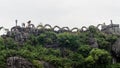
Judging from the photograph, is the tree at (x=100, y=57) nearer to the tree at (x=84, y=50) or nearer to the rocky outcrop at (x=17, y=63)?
the tree at (x=84, y=50)

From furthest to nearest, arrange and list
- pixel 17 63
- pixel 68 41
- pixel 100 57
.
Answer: pixel 68 41 < pixel 100 57 < pixel 17 63

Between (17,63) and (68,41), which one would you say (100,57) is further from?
(17,63)

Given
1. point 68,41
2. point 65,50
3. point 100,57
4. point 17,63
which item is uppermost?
point 68,41

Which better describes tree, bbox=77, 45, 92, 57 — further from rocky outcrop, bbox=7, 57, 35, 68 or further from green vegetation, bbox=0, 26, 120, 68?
rocky outcrop, bbox=7, 57, 35, 68

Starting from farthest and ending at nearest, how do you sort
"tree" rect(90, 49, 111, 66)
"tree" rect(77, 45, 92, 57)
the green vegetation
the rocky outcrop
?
1. "tree" rect(77, 45, 92, 57)
2. "tree" rect(90, 49, 111, 66)
3. the green vegetation
4. the rocky outcrop

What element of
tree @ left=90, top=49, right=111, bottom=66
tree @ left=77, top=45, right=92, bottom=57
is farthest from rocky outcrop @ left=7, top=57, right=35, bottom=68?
tree @ left=77, top=45, right=92, bottom=57

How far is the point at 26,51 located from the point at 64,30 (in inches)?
343

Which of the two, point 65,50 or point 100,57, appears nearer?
point 100,57

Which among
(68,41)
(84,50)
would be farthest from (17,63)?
(84,50)

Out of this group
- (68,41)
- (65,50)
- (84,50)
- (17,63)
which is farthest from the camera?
(68,41)

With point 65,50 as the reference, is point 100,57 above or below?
below

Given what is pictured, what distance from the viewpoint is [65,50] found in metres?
37.3

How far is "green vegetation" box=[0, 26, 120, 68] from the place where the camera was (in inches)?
1341

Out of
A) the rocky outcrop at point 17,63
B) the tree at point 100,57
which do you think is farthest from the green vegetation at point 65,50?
the rocky outcrop at point 17,63
